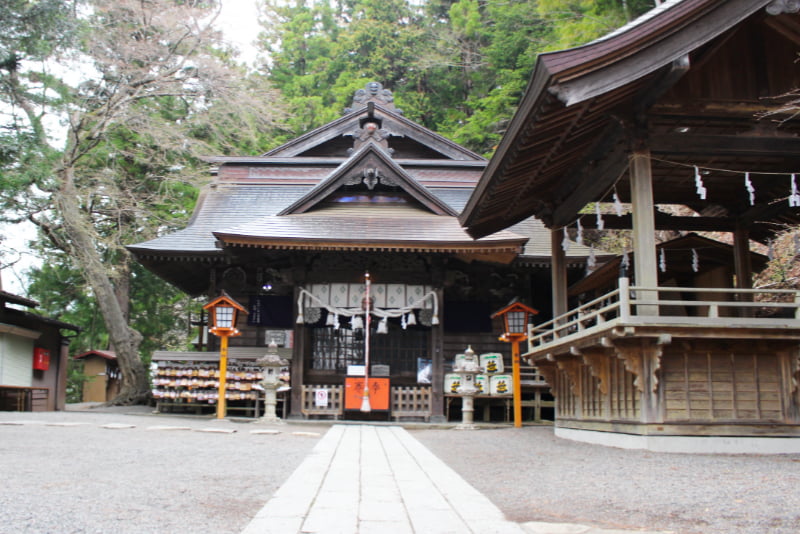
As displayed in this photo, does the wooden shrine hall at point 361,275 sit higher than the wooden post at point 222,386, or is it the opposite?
the wooden shrine hall at point 361,275

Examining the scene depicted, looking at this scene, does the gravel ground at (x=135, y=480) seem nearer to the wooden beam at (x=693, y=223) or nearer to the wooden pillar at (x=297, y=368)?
the wooden pillar at (x=297, y=368)

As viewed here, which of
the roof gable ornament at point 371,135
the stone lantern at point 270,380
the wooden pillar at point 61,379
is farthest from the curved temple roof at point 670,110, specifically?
the wooden pillar at point 61,379

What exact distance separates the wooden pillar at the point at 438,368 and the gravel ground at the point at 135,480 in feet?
20.2

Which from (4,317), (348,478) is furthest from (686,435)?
(4,317)

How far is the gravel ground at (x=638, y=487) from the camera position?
175 inches

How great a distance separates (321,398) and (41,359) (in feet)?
27.7

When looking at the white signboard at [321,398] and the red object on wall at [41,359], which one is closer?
the white signboard at [321,398]

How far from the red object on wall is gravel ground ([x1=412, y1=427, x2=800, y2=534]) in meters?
13.3

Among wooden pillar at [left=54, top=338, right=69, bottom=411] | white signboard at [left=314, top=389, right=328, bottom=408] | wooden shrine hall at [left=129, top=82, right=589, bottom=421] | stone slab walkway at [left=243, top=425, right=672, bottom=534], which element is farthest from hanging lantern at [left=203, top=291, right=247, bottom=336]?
wooden pillar at [left=54, top=338, right=69, bottom=411]

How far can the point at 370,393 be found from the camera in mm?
15141

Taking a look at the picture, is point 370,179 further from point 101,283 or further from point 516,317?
point 101,283

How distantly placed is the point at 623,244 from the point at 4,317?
1782 centimetres

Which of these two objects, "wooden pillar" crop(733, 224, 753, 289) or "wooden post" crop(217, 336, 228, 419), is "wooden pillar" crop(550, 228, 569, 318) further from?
"wooden post" crop(217, 336, 228, 419)

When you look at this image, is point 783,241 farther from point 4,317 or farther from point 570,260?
point 4,317
